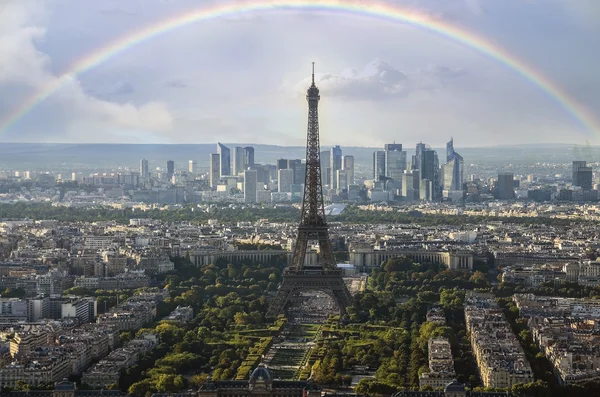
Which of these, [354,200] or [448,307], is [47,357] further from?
[354,200]

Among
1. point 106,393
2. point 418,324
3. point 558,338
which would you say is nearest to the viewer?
point 106,393

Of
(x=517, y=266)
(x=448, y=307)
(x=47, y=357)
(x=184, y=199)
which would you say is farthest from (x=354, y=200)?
(x=47, y=357)

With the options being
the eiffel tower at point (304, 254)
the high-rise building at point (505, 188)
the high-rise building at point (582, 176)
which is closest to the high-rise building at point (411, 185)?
the high-rise building at point (505, 188)

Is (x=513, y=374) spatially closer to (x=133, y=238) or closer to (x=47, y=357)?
(x=47, y=357)

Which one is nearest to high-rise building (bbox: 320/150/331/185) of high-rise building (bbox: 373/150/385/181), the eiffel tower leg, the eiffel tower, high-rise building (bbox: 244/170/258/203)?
high-rise building (bbox: 373/150/385/181)

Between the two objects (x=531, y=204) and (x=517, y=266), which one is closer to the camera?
(x=517, y=266)

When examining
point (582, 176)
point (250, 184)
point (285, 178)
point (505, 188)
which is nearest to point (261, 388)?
point (250, 184)

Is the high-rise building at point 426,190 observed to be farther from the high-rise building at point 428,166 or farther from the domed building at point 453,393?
the domed building at point 453,393

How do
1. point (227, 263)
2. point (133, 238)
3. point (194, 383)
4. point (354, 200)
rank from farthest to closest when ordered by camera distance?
1. point (354, 200)
2. point (133, 238)
3. point (227, 263)
4. point (194, 383)
